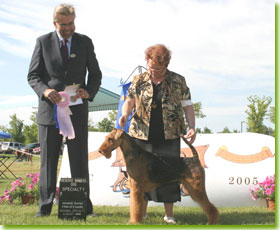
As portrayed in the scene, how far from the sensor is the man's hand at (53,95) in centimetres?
390

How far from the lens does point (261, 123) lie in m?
24.8

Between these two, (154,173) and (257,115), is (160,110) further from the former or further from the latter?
(257,115)

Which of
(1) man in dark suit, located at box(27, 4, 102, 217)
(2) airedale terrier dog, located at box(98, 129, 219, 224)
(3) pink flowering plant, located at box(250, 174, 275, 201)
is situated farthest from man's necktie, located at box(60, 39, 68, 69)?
(3) pink flowering plant, located at box(250, 174, 275, 201)

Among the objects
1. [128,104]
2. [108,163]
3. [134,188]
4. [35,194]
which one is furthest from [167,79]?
[35,194]

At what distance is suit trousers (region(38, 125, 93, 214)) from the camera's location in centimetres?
416

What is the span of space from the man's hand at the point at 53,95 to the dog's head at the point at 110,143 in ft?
2.58

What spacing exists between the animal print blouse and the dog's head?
40 centimetres

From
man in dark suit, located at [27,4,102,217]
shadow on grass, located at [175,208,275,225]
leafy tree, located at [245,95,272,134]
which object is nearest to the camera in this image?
man in dark suit, located at [27,4,102,217]

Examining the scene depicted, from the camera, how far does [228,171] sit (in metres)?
5.73

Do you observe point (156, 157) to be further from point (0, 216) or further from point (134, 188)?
point (0, 216)

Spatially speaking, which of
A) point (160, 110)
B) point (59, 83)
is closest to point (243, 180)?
point (160, 110)

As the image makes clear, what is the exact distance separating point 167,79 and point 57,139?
4.90ft

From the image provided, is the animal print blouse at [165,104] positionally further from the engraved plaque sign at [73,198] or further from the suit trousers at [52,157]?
the engraved plaque sign at [73,198]

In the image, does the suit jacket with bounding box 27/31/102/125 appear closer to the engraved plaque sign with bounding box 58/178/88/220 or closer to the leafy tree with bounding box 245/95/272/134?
the engraved plaque sign with bounding box 58/178/88/220
